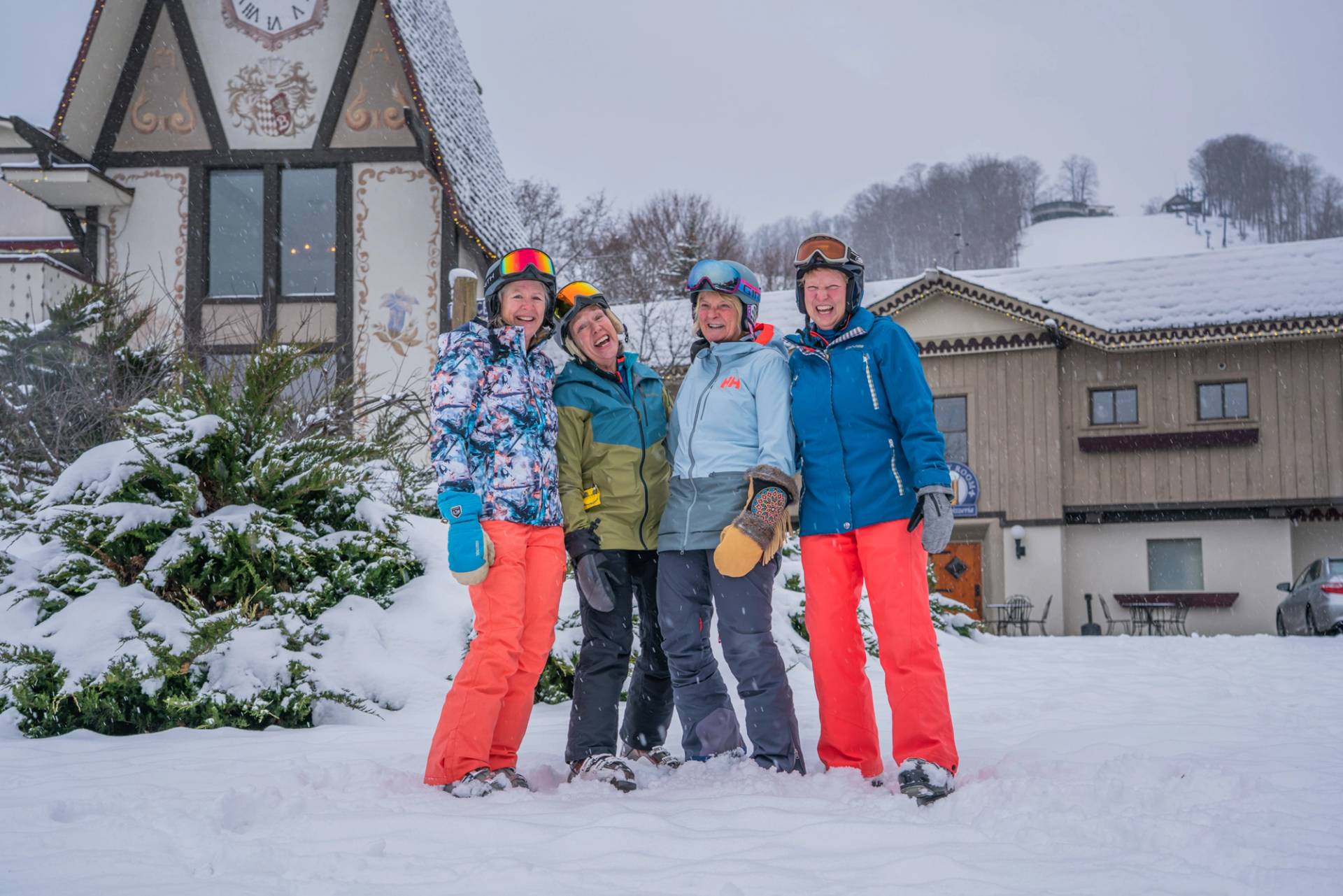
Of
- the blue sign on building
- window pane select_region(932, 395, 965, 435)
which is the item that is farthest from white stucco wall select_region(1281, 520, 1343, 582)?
window pane select_region(932, 395, 965, 435)

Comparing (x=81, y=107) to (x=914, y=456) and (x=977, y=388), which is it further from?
(x=977, y=388)

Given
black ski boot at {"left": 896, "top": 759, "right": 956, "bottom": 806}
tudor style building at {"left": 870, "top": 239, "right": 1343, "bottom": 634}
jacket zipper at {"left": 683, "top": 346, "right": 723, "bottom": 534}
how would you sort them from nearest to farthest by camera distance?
1. black ski boot at {"left": 896, "top": 759, "right": 956, "bottom": 806}
2. jacket zipper at {"left": 683, "top": 346, "right": 723, "bottom": 534}
3. tudor style building at {"left": 870, "top": 239, "right": 1343, "bottom": 634}

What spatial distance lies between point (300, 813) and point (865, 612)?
5576 millimetres

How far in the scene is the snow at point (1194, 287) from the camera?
17156 mm

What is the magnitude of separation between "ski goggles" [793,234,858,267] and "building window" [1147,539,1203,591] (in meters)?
16.4

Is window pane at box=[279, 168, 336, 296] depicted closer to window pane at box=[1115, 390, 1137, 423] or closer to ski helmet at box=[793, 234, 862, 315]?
ski helmet at box=[793, 234, 862, 315]

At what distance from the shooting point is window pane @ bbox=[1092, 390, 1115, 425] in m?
18.3

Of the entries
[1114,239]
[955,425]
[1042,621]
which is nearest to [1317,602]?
[1042,621]

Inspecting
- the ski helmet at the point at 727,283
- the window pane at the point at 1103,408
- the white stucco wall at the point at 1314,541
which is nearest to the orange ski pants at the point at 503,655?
the ski helmet at the point at 727,283

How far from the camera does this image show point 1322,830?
9.52ft

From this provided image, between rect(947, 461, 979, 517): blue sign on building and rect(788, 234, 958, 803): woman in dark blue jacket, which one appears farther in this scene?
rect(947, 461, 979, 517): blue sign on building

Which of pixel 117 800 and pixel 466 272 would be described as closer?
pixel 117 800

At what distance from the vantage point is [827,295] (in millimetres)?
4039

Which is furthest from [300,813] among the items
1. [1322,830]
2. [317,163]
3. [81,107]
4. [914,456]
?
[81,107]
